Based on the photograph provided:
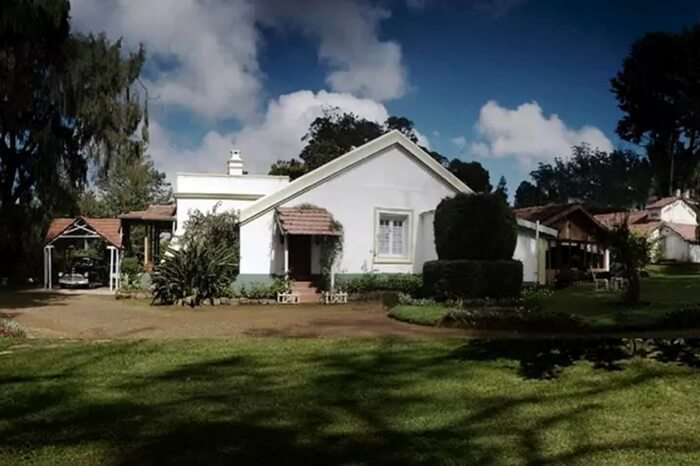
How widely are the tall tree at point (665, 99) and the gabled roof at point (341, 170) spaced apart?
2964 centimetres

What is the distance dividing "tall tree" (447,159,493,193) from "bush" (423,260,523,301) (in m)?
28.2

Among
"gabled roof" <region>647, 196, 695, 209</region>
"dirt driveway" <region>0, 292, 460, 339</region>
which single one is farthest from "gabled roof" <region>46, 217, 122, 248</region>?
"gabled roof" <region>647, 196, 695, 209</region>

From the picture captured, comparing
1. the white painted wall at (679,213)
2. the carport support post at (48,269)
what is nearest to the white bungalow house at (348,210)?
the carport support post at (48,269)

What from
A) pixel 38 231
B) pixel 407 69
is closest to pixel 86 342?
pixel 407 69

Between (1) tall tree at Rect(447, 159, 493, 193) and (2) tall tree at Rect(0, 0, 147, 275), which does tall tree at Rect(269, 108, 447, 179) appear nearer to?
(1) tall tree at Rect(447, 159, 493, 193)

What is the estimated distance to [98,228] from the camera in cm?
2800

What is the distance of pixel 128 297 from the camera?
2119cm

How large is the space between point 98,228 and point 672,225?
4269 centimetres

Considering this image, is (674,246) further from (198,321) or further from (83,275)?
(198,321)

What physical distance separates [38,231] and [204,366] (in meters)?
24.3

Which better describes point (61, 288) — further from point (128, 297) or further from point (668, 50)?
point (668, 50)

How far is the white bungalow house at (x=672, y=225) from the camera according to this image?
151 ft

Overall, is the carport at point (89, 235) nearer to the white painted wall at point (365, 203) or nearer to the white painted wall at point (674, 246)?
the white painted wall at point (365, 203)

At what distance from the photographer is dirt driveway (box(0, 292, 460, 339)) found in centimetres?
1153
